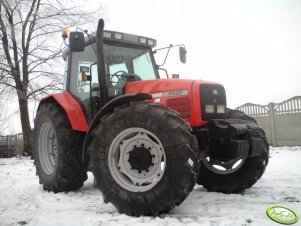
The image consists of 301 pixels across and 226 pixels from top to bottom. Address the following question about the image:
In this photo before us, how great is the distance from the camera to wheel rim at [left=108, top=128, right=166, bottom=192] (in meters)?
3.82

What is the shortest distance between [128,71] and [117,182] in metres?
2.01

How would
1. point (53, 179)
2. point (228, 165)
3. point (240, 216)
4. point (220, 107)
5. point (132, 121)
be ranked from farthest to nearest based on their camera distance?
point (53, 179)
point (228, 165)
point (220, 107)
point (132, 121)
point (240, 216)

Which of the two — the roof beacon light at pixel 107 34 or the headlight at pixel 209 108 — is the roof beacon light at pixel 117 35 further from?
the headlight at pixel 209 108

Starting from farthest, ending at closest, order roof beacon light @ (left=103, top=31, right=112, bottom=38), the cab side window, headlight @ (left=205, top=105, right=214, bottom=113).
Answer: the cab side window, roof beacon light @ (left=103, top=31, right=112, bottom=38), headlight @ (left=205, top=105, right=214, bottom=113)

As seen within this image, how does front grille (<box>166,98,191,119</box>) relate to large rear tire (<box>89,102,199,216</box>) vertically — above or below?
above

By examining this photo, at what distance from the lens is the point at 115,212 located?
154 inches

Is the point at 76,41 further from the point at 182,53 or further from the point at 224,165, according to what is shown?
the point at 224,165

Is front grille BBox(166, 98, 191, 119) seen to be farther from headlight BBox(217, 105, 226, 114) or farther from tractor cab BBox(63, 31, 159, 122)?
tractor cab BBox(63, 31, 159, 122)

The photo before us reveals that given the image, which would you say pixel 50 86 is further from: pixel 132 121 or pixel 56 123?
pixel 132 121

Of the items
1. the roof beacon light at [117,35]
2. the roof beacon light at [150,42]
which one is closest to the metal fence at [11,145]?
the roof beacon light at [150,42]

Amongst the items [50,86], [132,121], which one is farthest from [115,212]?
[50,86]

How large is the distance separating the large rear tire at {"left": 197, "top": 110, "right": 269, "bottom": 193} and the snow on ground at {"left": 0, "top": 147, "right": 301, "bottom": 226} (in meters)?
0.17

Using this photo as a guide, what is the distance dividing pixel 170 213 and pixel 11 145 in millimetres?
18582

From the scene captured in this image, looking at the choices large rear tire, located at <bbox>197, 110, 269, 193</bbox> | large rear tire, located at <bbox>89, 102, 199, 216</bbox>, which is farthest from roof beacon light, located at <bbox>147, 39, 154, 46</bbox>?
large rear tire, located at <bbox>89, 102, 199, 216</bbox>
